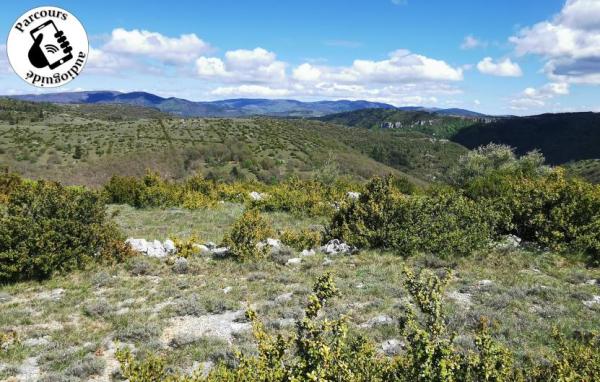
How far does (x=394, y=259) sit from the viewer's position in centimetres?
1405

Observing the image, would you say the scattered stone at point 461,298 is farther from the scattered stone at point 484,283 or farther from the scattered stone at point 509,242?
the scattered stone at point 509,242

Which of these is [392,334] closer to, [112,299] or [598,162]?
[112,299]

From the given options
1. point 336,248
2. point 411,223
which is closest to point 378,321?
point 336,248

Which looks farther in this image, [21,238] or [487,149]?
[487,149]

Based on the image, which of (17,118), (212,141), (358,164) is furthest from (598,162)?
(17,118)

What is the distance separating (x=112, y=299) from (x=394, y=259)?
849cm

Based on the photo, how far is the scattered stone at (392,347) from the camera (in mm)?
7957

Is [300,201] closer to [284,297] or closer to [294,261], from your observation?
[294,261]

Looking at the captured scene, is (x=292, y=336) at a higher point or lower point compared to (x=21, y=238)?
higher

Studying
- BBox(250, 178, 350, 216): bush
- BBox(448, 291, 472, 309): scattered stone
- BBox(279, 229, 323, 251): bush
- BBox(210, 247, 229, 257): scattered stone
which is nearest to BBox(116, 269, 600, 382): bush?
BBox(448, 291, 472, 309): scattered stone

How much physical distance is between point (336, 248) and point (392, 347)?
736cm

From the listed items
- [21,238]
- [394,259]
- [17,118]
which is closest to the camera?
[21,238]

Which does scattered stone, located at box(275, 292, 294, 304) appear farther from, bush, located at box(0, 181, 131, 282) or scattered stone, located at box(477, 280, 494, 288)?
bush, located at box(0, 181, 131, 282)

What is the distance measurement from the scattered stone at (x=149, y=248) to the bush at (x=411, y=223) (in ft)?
20.2
